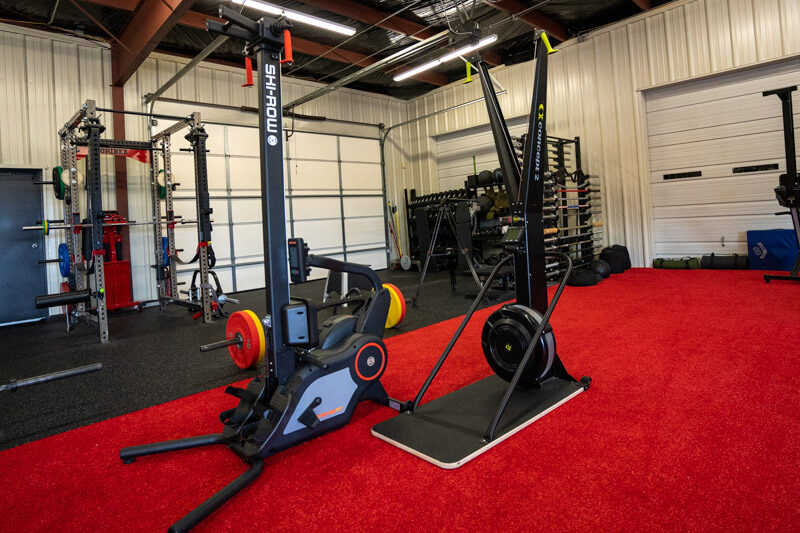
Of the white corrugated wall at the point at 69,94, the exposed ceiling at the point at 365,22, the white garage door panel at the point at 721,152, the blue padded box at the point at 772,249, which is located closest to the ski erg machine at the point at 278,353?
the exposed ceiling at the point at 365,22

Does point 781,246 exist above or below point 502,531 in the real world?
above

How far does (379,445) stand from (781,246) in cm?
696

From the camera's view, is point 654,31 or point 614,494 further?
point 654,31

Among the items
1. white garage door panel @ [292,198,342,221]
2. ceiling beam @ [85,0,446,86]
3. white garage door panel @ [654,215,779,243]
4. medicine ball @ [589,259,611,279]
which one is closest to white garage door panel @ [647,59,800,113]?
white garage door panel @ [654,215,779,243]

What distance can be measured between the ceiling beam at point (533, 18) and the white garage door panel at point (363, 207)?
4852 millimetres

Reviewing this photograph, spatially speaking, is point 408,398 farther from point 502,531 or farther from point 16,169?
point 16,169

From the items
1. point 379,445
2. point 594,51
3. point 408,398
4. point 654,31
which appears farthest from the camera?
point 594,51

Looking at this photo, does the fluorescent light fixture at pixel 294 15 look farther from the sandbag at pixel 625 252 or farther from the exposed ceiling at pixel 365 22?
the sandbag at pixel 625 252

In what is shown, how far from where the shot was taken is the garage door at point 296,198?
797 centimetres

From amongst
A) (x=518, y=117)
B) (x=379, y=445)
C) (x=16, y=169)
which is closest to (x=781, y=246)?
(x=518, y=117)

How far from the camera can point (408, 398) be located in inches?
99.6

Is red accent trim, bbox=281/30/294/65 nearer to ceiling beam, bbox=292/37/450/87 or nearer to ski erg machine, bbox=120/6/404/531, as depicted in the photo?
ski erg machine, bbox=120/6/404/531

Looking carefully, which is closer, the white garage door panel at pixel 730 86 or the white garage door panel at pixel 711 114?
the white garage door panel at pixel 730 86

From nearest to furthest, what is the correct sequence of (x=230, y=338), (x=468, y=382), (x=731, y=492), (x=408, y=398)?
(x=731, y=492) < (x=408, y=398) < (x=468, y=382) < (x=230, y=338)
